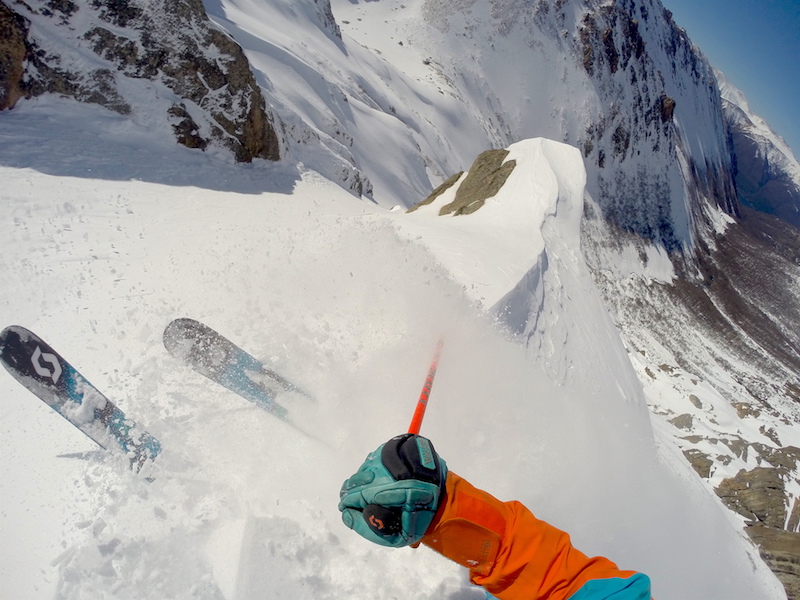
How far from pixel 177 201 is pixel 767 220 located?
292 feet

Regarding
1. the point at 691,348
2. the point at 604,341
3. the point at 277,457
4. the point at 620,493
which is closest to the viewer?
the point at 277,457

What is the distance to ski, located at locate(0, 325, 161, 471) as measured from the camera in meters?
2.55

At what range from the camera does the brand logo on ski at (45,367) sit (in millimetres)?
2812

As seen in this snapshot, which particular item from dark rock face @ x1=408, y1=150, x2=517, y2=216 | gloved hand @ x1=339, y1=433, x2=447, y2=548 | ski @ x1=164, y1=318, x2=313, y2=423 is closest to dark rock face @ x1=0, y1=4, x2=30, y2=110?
ski @ x1=164, y1=318, x2=313, y2=423

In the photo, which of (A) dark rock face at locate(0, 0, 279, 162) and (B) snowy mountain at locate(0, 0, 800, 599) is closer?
(B) snowy mountain at locate(0, 0, 800, 599)

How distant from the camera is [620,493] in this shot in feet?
11.8

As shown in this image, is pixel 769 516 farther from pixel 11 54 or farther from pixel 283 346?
pixel 11 54

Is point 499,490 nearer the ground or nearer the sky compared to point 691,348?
nearer the ground

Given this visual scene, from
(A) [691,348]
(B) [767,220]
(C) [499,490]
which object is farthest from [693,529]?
(B) [767,220]

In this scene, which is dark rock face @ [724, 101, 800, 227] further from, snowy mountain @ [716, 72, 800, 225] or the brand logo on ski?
the brand logo on ski

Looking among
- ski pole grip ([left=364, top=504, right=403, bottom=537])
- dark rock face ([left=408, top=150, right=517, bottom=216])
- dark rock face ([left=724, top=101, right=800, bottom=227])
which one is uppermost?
dark rock face ([left=724, top=101, right=800, bottom=227])

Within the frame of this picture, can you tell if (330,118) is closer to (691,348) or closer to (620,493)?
(620,493)

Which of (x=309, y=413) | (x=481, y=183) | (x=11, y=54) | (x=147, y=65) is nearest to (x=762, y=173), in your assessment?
(x=481, y=183)

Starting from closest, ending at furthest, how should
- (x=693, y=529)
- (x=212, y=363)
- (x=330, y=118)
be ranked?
(x=212, y=363)
(x=693, y=529)
(x=330, y=118)
